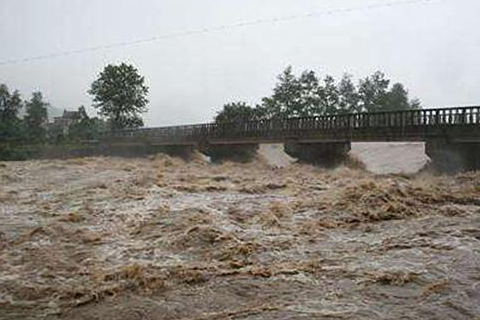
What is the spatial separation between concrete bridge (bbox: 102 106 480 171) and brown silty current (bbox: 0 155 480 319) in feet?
8.31

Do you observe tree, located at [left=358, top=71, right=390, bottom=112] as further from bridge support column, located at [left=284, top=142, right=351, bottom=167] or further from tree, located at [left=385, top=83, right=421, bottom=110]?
bridge support column, located at [left=284, top=142, right=351, bottom=167]

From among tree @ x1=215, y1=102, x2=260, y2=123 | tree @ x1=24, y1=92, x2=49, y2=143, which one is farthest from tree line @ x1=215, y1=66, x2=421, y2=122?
tree @ x1=24, y1=92, x2=49, y2=143

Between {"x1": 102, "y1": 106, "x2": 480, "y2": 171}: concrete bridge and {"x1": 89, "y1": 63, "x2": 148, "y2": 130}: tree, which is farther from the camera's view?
{"x1": 89, "y1": 63, "x2": 148, "y2": 130}: tree

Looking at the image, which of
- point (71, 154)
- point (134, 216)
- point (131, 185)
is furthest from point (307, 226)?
point (71, 154)

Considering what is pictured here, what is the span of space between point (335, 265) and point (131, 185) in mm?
9463

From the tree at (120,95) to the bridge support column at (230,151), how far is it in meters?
20.8

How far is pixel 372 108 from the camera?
44812 mm

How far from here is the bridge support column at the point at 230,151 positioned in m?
28.4

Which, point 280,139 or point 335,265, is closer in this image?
point 335,265

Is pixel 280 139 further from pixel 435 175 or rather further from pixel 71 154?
pixel 71 154

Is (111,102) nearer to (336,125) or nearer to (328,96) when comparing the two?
(328,96)

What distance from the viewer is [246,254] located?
8273 millimetres

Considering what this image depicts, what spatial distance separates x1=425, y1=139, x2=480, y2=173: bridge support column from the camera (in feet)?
55.5

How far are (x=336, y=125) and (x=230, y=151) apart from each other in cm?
897
